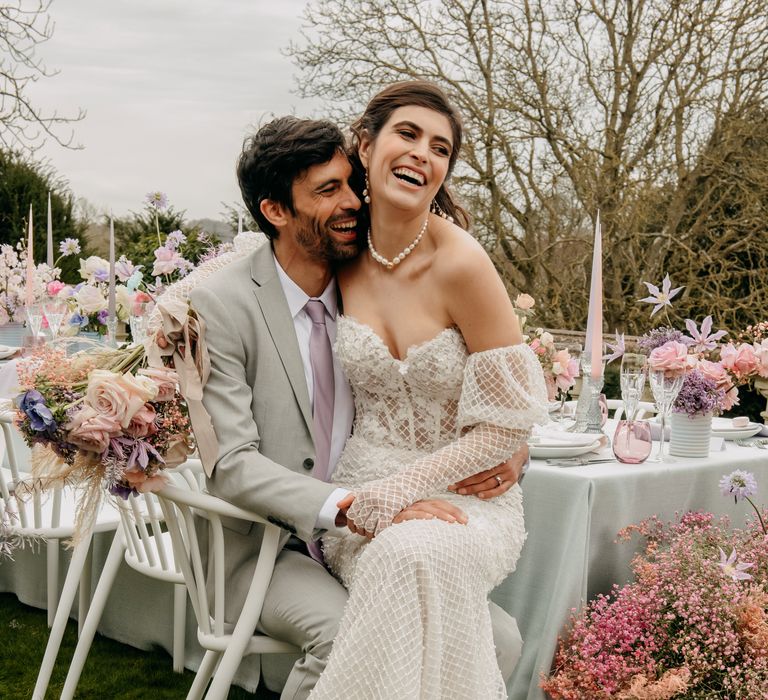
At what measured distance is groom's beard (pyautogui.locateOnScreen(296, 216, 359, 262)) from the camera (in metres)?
2.50

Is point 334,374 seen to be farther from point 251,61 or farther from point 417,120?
point 251,61

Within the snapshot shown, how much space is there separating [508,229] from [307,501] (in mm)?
7484

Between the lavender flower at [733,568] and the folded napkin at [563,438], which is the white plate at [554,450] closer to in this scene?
the folded napkin at [563,438]

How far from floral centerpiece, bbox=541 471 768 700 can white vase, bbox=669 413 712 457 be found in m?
0.31

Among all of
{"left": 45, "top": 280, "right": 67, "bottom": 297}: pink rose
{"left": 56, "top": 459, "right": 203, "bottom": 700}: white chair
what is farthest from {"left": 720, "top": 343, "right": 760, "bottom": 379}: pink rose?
{"left": 45, "top": 280, "right": 67, "bottom": 297}: pink rose

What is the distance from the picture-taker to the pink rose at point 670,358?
9.98 ft

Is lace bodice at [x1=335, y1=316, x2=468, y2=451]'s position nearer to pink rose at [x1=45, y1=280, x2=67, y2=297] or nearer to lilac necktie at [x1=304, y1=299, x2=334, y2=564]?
lilac necktie at [x1=304, y1=299, x2=334, y2=564]

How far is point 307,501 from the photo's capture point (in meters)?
2.18

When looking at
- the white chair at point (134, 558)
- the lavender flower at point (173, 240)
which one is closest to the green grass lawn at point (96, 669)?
the white chair at point (134, 558)

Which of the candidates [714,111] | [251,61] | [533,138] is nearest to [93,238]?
[251,61]

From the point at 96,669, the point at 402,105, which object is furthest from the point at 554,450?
the point at 96,669

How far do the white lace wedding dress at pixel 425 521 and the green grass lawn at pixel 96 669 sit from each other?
1.35 m

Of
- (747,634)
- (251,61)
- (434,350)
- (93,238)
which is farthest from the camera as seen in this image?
(93,238)

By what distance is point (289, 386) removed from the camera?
2.37 metres
